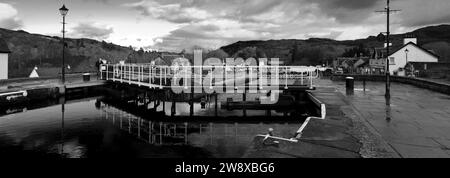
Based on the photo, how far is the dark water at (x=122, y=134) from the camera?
10.1 m

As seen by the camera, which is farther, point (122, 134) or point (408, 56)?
point (408, 56)

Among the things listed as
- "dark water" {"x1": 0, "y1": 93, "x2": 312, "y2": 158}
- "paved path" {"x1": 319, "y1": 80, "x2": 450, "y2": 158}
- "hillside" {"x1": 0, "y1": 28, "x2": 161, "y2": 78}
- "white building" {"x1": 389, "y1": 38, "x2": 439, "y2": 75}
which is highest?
"hillside" {"x1": 0, "y1": 28, "x2": 161, "y2": 78}

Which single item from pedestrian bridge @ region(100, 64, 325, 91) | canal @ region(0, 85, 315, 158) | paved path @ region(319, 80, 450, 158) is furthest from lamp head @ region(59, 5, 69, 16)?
paved path @ region(319, 80, 450, 158)

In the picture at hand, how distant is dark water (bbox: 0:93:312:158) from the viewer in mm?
10086

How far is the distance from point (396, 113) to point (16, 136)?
577 inches

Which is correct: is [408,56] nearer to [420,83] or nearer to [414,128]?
[420,83]

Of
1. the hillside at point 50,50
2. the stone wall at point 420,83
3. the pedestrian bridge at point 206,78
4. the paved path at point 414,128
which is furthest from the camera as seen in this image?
the hillside at point 50,50

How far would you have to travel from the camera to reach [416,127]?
357 inches

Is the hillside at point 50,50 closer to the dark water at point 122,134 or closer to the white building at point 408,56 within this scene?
the white building at point 408,56

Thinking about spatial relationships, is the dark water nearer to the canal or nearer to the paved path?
the canal

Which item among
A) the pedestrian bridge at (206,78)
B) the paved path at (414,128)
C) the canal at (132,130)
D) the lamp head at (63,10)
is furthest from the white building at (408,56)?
the lamp head at (63,10)

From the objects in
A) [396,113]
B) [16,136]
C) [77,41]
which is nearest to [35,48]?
[77,41]

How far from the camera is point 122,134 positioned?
13.1 metres

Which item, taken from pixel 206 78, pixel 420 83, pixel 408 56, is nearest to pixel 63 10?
pixel 206 78
